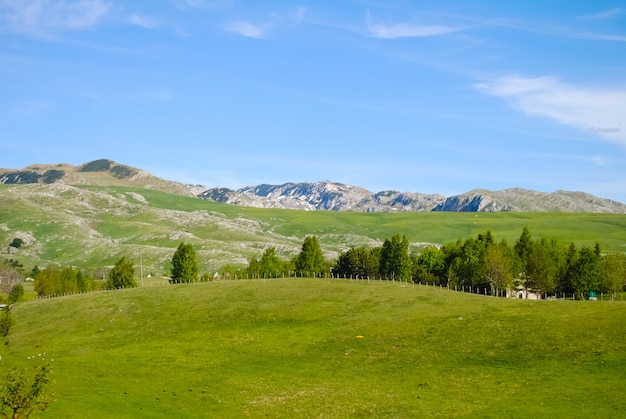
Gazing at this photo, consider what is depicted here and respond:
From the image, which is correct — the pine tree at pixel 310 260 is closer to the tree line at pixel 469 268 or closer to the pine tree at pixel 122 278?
the tree line at pixel 469 268

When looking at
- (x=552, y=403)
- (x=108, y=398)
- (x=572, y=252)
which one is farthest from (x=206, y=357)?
(x=572, y=252)

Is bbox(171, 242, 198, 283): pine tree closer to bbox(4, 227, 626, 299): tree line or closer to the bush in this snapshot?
bbox(4, 227, 626, 299): tree line

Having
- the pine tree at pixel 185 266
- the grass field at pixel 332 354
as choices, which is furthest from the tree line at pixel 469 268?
the grass field at pixel 332 354

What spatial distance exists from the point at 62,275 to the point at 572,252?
499 feet

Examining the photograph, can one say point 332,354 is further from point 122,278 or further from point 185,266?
point 122,278

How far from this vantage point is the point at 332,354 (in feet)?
255

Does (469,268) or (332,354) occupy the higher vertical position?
(469,268)

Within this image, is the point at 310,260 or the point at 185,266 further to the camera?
the point at 310,260

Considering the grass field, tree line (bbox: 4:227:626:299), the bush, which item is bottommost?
the bush

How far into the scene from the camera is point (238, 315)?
10081 cm

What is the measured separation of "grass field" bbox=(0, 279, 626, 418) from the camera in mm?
58406

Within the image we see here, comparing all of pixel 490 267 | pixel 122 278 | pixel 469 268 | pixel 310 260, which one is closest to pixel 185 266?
pixel 122 278

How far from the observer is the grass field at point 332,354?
192ft

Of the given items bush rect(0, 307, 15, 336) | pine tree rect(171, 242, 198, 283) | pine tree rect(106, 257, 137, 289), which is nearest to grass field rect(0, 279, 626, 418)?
bush rect(0, 307, 15, 336)
